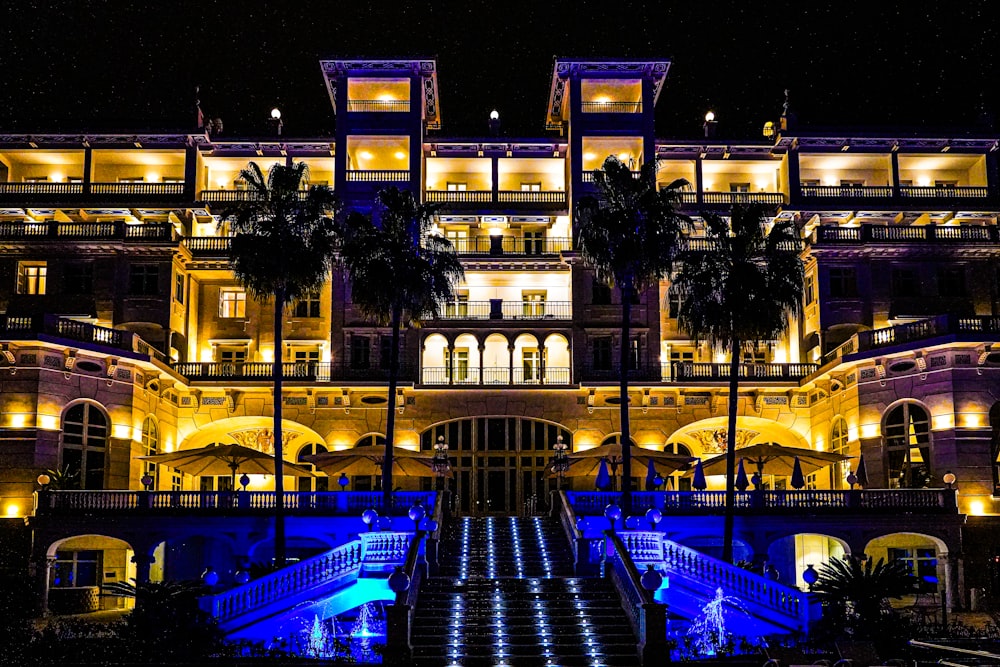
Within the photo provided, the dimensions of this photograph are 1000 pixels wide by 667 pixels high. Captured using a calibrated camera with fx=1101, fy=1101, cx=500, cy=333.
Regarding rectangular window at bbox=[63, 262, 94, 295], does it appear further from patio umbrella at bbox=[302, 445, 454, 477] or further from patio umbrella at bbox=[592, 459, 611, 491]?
patio umbrella at bbox=[592, 459, 611, 491]

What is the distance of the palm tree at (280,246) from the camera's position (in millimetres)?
36000

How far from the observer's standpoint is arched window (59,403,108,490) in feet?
135

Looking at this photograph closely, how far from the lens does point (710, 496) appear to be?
124 feet

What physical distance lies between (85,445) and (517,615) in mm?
21584

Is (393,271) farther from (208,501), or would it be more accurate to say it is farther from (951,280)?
(951,280)

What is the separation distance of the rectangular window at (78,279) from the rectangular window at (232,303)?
5.90 meters

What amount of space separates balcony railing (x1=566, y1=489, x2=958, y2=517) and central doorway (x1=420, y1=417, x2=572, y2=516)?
40.1 ft

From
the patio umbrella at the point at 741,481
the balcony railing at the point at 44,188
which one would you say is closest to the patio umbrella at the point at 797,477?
the patio umbrella at the point at 741,481

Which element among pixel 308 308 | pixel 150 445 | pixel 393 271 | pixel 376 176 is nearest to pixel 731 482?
pixel 393 271

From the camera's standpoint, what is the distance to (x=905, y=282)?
50.2 m

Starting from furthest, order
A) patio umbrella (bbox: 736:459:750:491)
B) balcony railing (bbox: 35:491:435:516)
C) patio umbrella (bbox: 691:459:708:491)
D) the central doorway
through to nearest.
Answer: the central doorway < balcony railing (bbox: 35:491:435:516) < patio umbrella (bbox: 736:459:750:491) < patio umbrella (bbox: 691:459:708:491)

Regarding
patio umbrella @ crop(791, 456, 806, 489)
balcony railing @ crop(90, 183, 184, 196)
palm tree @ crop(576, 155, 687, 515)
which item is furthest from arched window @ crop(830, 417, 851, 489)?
balcony railing @ crop(90, 183, 184, 196)

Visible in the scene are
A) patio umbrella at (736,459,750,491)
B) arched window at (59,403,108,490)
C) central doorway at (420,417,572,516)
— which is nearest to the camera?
patio umbrella at (736,459,750,491)

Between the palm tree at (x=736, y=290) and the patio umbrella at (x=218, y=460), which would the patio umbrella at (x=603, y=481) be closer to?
the palm tree at (x=736, y=290)
